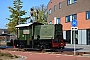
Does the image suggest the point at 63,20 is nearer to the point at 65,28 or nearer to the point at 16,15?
the point at 65,28

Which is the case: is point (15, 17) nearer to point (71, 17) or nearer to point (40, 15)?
point (71, 17)

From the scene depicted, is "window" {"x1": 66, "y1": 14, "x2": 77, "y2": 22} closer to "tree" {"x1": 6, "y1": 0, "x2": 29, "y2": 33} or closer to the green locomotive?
"tree" {"x1": 6, "y1": 0, "x2": 29, "y2": 33}

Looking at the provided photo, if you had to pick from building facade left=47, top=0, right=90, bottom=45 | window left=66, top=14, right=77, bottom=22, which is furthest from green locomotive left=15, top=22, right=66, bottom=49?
window left=66, top=14, right=77, bottom=22

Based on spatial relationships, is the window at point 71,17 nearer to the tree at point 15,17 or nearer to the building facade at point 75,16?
the building facade at point 75,16

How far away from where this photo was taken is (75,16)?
46844 mm

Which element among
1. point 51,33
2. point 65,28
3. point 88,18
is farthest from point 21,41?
point 65,28

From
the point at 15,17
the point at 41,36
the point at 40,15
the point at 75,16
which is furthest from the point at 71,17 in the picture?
the point at 40,15

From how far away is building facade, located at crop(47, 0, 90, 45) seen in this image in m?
43.6

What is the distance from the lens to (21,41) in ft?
102

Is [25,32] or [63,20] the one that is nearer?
[25,32]

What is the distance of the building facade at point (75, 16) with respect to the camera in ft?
143

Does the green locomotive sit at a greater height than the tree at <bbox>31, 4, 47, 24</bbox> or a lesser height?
lesser

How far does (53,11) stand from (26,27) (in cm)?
2895

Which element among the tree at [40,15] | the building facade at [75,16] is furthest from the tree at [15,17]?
the tree at [40,15]
